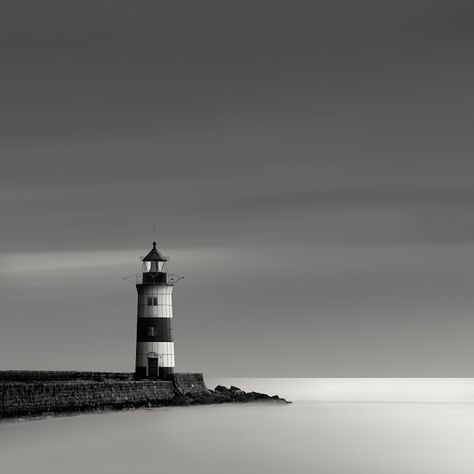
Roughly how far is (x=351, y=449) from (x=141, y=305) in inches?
609

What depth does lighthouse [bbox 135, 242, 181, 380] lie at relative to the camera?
5022 centimetres

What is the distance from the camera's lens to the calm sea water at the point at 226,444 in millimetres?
31984

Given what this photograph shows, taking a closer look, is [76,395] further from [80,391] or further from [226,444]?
[226,444]

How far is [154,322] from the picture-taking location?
165 feet

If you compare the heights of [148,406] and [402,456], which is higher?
[148,406]

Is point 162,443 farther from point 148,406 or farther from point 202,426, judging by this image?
point 148,406

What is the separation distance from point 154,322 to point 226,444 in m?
12.9

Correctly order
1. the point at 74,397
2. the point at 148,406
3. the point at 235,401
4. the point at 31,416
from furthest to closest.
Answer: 1. the point at 235,401
2. the point at 148,406
3. the point at 74,397
4. the point at 31,416

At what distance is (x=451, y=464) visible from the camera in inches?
1339

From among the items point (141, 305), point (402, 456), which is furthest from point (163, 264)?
point (402, 456)

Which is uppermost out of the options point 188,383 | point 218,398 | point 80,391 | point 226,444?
point 188,383

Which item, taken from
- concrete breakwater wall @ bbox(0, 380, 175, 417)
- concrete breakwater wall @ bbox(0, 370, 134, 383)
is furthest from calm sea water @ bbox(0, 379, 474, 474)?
concrete breakwater wall @ bbox(0, 370, 134, 383)

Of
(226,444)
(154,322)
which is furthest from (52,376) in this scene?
(226,444)

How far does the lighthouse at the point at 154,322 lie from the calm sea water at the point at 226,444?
2106mm
